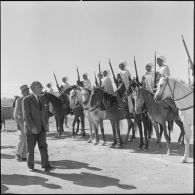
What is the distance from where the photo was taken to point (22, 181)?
7.52m

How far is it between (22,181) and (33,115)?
164 cm

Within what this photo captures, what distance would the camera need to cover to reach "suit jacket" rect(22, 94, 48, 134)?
8.12 m

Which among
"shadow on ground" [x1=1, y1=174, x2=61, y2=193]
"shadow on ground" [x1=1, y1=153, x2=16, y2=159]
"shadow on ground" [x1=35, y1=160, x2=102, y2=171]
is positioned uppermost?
"shadow on ground" [x1=35, y1=160, x2=102, y2=171]

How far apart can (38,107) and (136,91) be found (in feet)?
12.6

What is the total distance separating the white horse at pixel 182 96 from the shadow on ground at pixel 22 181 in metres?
3.77

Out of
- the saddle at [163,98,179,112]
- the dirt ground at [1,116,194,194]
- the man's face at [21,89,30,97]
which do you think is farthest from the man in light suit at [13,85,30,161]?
the saddle at [163,98,179,112]

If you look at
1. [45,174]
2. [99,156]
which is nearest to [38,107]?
[45,174]

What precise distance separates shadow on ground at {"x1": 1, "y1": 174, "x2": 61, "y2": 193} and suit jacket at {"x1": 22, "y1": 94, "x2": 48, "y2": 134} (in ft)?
3.64

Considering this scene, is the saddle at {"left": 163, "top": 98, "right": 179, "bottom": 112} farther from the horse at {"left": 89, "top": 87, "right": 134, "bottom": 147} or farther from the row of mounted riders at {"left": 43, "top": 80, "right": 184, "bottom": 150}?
the horse at {"left": 89, "top": 87, "right": 134, "bottom": 147}

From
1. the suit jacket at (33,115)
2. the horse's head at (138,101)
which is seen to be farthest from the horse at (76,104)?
the suit jacket at (33,115)

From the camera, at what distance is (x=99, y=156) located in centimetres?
1037

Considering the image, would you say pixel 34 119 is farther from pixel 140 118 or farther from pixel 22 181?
pixel 140 118

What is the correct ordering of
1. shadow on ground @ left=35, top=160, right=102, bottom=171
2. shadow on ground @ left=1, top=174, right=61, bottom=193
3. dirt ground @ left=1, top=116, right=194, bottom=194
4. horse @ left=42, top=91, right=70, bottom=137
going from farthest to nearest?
1. horse @ left=42, top=91, right=70, bottom=137
2. shadow on ground @ left=35, top=160, right=102, bottom=171
3. shadow on ground @ left=1, top=174, right=61, bottom=193
4. dirt ground @ left=1, top=116, right=194, bottom=194

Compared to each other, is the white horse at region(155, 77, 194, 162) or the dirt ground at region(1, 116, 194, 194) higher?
the white horse at region(155, 77, 194, 162)
